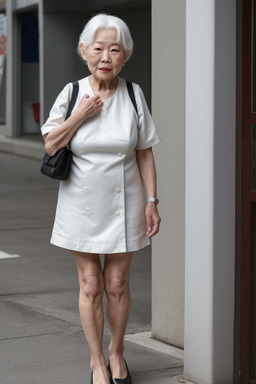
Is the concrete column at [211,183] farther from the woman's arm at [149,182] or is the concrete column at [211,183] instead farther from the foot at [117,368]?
the foot at [117,368]

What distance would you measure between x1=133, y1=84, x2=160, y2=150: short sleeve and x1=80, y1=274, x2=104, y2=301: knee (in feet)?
2.33

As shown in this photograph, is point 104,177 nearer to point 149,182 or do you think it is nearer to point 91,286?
point 149,182

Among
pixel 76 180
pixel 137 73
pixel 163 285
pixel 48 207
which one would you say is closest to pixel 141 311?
pixel 163 285

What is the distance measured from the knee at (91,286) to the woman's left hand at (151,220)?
1.17 feet

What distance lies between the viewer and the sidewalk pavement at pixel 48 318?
5082 mm

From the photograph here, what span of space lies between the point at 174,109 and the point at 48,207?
6.80 metres

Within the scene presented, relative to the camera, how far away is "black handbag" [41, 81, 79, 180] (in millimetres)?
4434

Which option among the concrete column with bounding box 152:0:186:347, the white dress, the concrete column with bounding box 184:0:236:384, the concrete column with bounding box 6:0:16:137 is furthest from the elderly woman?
the concrete column with bounding box 6:0:16:137

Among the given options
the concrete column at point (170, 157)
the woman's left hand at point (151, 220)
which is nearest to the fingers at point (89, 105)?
the woman's left hand at point (151, 220)

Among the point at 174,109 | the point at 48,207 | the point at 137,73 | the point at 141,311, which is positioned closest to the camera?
the point at 174,109

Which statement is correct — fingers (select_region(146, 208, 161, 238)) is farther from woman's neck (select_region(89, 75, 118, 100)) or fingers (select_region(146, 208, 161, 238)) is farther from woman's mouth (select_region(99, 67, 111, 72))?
woman's mouth (select_region(99, 67, 111, 72))

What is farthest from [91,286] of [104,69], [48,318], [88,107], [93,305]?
[48,318]

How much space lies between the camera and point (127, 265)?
4668mm

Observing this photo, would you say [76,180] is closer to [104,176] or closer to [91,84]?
[104,176]
